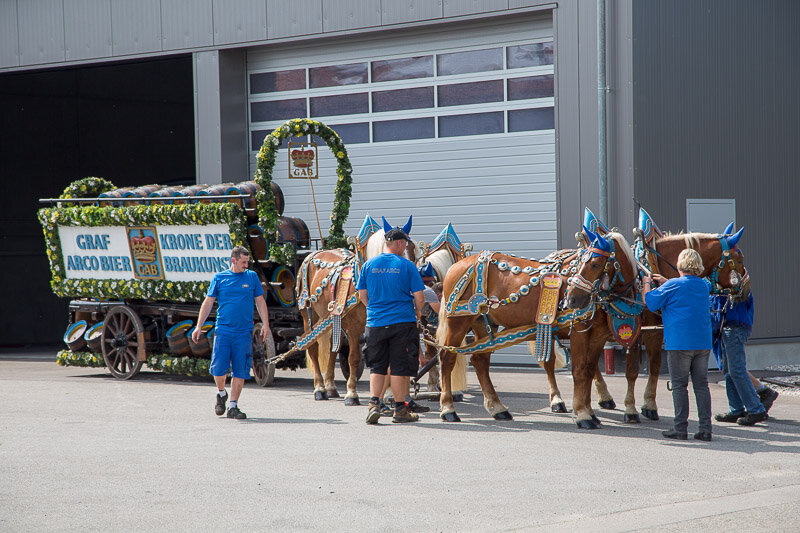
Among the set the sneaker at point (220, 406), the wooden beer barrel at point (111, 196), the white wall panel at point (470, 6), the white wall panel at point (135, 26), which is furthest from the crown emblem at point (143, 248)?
the white wall panel at point (470, 6)

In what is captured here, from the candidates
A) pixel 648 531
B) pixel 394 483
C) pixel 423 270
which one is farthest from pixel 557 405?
pixel 648 531

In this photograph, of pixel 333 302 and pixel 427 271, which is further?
pixel 333 302

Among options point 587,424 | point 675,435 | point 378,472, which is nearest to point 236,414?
point 378,472

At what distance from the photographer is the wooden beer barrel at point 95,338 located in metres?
15.1

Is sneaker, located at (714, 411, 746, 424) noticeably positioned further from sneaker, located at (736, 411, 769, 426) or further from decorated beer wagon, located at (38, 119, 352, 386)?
decorated beer wagon, located at (38, 119, 352, 386)

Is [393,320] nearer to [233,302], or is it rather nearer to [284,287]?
[233,302]

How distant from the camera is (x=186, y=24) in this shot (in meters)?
19.3

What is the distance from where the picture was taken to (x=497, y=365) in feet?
56.3

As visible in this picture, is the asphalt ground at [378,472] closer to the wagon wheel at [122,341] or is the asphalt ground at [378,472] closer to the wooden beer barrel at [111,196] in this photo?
the wagon wheel at [122,341]

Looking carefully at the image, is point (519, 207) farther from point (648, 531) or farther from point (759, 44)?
point (648, 531)

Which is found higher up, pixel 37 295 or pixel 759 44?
pixel 759 44

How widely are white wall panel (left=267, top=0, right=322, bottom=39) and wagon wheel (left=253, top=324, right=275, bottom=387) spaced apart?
7.12m

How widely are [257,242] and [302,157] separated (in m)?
2.22

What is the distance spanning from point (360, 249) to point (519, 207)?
5.79 meters
